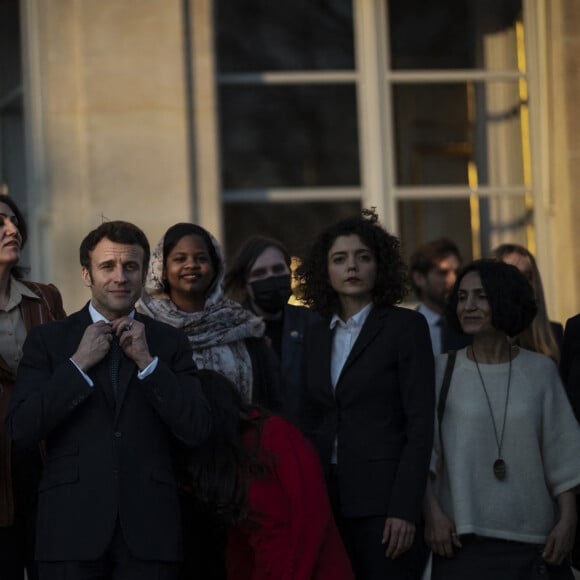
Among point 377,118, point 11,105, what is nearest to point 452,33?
point 377,118

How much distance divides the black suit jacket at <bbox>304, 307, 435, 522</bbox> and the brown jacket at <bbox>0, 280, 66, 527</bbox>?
3.72ft

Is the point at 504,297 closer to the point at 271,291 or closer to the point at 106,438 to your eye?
the point at 271,291

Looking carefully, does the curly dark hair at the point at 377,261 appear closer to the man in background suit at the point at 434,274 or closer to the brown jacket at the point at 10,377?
the brown jacket at the point at 10,377

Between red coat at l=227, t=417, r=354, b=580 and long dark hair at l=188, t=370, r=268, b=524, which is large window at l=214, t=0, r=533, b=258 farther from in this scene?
red coat at l=227, t=417, r=354, b=580

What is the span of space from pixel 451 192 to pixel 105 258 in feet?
15.3

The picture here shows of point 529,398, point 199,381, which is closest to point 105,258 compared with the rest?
point 199,381

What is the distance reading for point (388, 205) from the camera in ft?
30.1

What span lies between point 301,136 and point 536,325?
3.07m

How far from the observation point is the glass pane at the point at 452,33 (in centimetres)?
937

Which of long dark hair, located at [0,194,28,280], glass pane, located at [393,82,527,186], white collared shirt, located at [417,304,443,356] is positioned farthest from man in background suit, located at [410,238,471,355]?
long dark hair, located at [0,194,28,280]

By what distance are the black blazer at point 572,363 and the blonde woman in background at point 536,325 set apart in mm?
495

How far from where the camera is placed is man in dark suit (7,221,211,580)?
475cm

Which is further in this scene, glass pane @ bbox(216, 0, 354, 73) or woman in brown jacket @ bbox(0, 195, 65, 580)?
glass pane @ bbox(216, 0, 354, 73)

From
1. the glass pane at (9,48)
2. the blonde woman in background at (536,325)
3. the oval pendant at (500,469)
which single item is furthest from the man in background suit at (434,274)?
the glass pane at (9,48)
